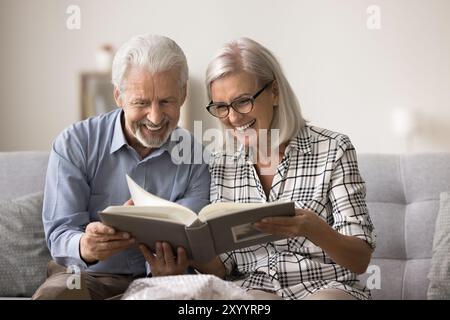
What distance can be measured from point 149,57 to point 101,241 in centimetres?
60

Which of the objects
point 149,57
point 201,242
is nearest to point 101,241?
point 201,242

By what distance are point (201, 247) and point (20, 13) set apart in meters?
3.51

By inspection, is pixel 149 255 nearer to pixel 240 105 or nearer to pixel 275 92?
pixel 240 105

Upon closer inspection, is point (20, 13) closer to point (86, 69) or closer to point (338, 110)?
point (86, 69)

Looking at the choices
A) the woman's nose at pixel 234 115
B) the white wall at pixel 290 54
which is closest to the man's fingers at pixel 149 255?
the woman's nose at pixel 234 115

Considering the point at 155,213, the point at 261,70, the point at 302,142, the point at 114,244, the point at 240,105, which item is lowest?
the point at 114,244

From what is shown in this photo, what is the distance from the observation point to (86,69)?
15.0 ft

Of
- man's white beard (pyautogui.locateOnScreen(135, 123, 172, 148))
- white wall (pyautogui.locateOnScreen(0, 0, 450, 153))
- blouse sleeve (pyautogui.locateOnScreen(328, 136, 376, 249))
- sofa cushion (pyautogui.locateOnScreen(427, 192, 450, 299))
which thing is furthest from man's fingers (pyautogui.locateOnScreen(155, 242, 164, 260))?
white wall (pyautogui.locateOnScreen(0, 0, 450, 153))

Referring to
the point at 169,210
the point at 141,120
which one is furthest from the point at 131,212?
the point at 141,120

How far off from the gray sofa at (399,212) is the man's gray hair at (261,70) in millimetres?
583

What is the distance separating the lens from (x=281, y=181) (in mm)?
1861

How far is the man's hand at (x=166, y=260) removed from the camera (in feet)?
5.46

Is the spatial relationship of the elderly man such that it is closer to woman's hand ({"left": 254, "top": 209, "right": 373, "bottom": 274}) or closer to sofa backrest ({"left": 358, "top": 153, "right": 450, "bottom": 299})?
woman's hand ({"left": 254, "top": 209, "right": 373, "bottom": 274})
